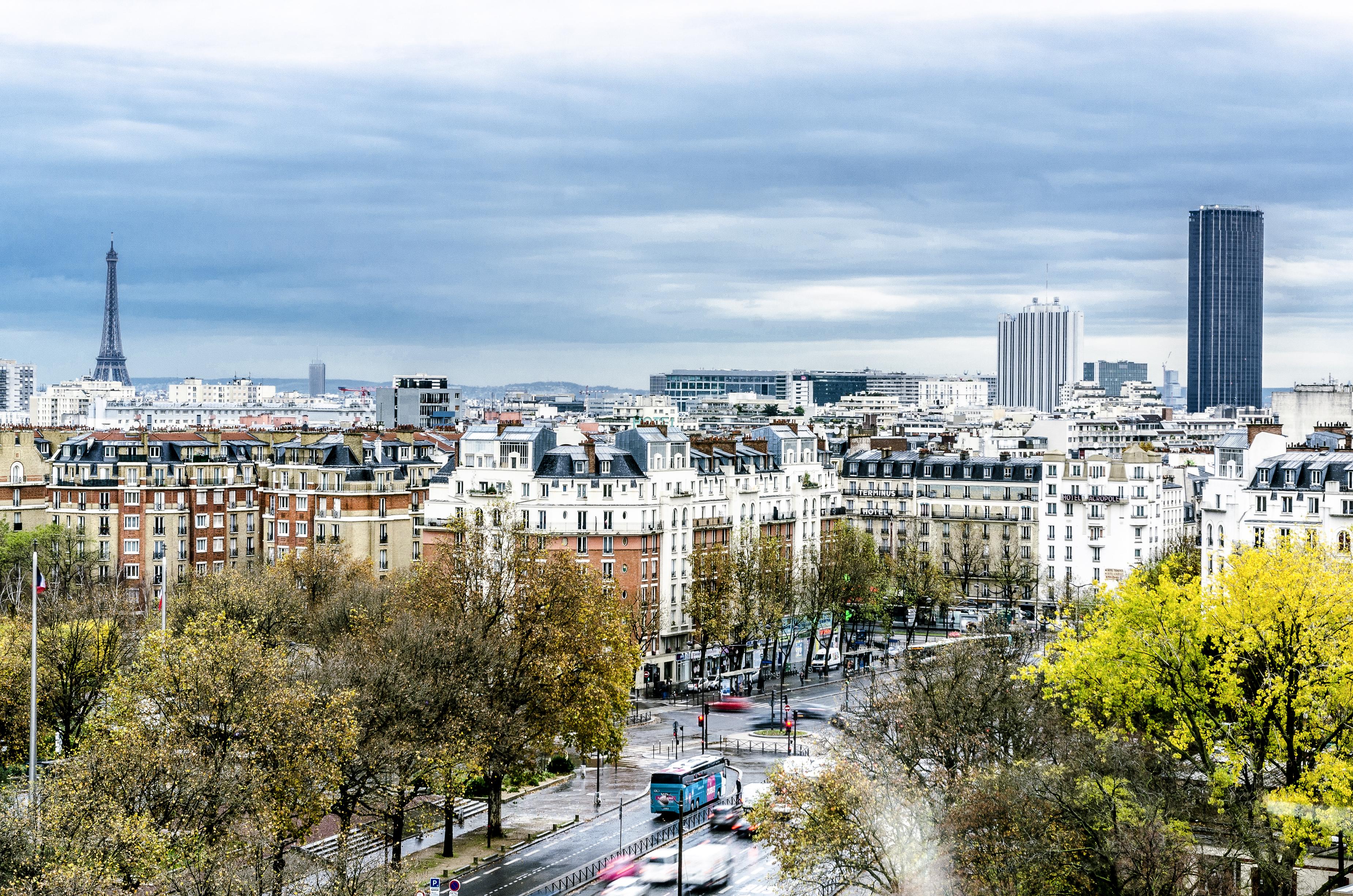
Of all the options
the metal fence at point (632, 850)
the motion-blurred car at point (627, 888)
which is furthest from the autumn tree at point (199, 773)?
the motion-blurred car at point (627, 888)

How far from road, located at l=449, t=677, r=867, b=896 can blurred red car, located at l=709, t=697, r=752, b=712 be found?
739 millimetres

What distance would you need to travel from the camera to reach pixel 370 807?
6122 centimetres

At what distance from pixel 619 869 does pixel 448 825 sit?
679 centimetres

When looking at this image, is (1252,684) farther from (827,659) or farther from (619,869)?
(827,659)

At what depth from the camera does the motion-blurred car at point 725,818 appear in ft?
233

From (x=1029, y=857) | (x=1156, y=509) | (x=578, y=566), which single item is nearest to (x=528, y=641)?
(x=578, y=566)

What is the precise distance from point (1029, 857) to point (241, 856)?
73.0ft

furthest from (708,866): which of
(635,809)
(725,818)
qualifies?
(635,809)

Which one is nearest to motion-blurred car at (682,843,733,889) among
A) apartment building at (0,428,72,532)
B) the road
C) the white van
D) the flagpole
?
the road

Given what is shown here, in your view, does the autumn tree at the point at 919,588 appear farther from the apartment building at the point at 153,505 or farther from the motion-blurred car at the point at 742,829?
the motion-blurred car at the point at 742,829

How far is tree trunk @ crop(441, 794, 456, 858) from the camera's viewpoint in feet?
211

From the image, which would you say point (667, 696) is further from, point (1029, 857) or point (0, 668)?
point (1029, 857)

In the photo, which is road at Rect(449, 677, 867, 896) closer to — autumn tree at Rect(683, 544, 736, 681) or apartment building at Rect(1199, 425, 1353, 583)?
autumn tree at Rect(683, 544, 736, 681)

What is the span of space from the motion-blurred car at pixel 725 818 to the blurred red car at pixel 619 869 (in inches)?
242
